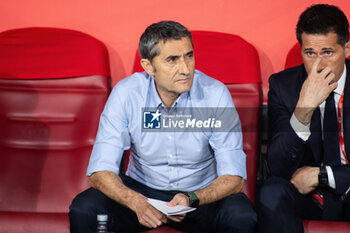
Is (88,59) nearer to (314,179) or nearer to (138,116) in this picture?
(138,116)

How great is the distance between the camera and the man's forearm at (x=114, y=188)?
5.97ft

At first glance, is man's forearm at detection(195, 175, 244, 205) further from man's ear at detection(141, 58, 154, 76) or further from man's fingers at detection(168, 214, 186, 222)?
man's ear at detection(141, 58, 154, 76)

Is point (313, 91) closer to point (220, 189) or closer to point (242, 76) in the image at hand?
point (242, 76)

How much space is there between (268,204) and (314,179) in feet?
0.74

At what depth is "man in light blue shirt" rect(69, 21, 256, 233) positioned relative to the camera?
1.89 meters

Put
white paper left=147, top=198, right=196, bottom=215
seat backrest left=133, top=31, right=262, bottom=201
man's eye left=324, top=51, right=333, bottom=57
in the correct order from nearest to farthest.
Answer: white paper left=147, top=198, right=196, bottom=215 < man's eye left=324, top=51, right=333, bottom=57 < seat backrest left=133, top=31, right=262, bottom=201

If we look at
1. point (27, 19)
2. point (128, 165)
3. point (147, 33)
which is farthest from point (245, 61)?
point (27, 19)

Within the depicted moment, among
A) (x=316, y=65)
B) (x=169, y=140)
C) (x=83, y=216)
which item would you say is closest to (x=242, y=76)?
(x=316, y=65)

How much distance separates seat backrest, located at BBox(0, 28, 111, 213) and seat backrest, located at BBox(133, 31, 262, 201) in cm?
25

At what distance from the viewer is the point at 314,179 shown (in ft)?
6.28

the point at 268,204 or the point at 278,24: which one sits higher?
the point at 278,24

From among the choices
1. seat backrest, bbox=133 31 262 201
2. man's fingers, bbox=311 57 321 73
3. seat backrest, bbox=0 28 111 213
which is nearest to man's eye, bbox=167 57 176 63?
seat backrest, bbox=133 31 262 201

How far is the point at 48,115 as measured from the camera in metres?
2.31

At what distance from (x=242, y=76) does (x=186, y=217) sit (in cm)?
70
